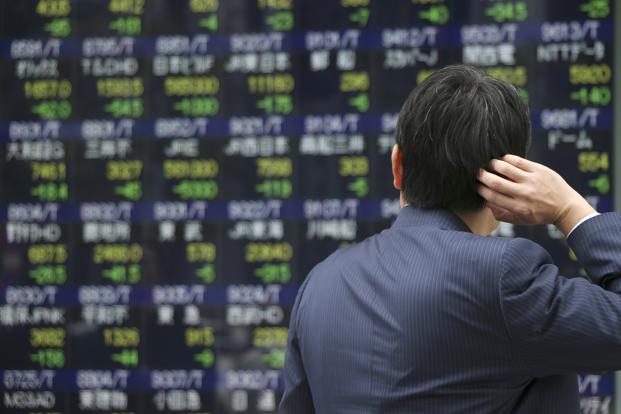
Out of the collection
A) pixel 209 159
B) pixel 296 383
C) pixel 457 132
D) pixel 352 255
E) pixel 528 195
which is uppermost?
pixel 457 132

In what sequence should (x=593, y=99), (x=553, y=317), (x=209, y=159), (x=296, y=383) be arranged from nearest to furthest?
(x=553, y=317) → (x=296, y=383) → (x=593, y=99) → (x=209, y=159)

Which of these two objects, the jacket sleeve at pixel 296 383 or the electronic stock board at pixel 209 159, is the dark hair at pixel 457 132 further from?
the electronic stock board at pixel 209 159

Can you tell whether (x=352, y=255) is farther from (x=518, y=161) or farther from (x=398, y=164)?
(x=518, y=161)

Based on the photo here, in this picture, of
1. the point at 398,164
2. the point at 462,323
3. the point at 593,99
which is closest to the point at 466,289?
the point at 462,323

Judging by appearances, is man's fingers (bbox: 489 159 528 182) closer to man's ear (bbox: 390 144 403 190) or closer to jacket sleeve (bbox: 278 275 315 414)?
man's ear (bbox: 390 144 403 190)

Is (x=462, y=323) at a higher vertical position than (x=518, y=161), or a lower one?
lower

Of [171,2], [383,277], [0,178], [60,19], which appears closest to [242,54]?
[171,2]

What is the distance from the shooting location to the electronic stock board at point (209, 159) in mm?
3662

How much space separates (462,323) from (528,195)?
232 mm

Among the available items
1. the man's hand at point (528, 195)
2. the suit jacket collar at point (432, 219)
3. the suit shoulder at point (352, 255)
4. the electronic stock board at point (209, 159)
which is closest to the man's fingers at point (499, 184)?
the man's hand at point (528, 195)

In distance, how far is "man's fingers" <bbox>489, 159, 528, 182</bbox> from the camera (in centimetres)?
147

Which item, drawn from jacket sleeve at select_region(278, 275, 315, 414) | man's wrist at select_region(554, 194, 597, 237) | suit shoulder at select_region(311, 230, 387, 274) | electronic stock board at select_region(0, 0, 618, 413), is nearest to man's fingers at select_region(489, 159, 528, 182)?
man's wrist at select_region(554, 194, 597, 237)

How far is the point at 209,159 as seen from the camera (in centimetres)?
384

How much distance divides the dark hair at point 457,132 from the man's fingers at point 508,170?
0.07 ft
